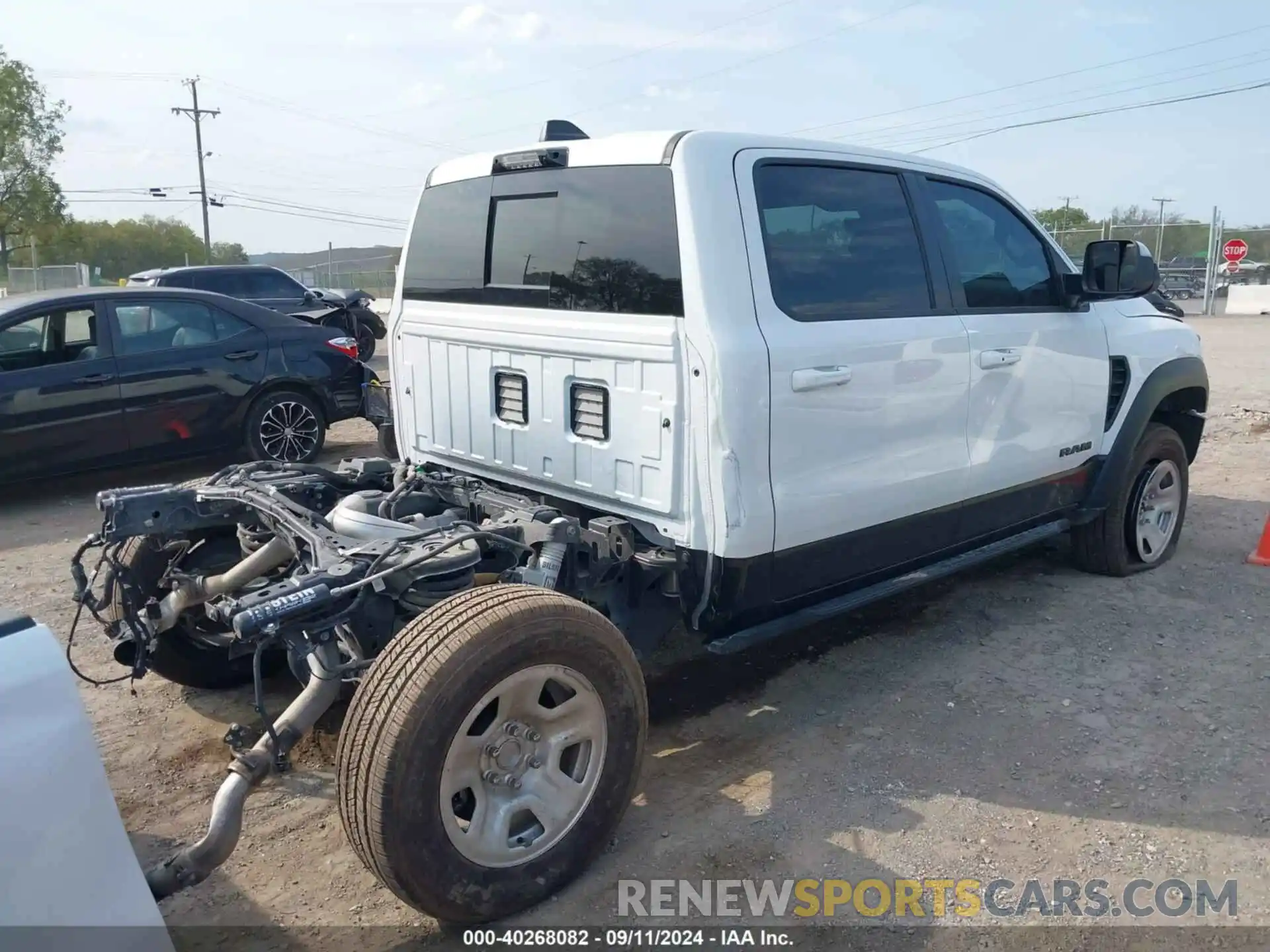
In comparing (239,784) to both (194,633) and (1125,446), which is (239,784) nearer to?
(194,633)

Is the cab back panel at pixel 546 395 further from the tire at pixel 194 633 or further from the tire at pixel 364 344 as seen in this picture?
the tire at pixel 364 344

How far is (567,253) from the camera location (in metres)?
3.77

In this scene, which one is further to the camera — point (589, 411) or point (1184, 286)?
point (1184, 286)

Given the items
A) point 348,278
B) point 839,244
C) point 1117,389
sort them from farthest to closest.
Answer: point 348,278 < point 1117,389 < point 839,244

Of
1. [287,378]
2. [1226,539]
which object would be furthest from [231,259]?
[1226,539]

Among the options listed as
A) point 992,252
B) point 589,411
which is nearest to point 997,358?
point 992,252

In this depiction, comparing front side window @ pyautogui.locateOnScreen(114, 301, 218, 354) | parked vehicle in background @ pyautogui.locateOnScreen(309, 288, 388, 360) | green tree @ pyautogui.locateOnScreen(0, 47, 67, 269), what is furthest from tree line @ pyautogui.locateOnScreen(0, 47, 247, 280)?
front side window @ pyautogui.locateOnScreen(114, 301, 218, 354)

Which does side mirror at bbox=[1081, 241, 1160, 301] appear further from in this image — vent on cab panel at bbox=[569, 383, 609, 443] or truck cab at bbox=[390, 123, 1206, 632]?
vent on cab panel at bbox=[569, 383, 609, 443]

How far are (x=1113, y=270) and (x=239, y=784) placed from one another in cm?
423

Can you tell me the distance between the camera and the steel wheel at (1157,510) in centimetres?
562

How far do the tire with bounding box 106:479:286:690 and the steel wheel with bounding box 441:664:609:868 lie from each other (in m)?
1.57

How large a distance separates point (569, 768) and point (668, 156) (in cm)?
200

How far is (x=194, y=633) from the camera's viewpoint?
13.6 feet

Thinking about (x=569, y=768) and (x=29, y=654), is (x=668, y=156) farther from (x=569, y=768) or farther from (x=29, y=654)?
(x=29, y=654)
